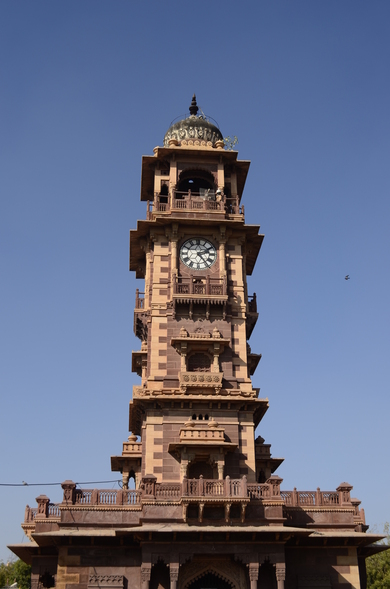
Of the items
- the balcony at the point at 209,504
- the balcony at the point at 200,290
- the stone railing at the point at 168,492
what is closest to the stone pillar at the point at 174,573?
the balcony at the point at 209,504

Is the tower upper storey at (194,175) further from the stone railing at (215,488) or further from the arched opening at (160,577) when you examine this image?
the arched opening at (160,577)

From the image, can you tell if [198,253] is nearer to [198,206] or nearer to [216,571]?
[198,206]

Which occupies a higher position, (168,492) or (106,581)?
(168,492)

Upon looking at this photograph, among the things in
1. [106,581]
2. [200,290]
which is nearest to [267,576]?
[106,581]

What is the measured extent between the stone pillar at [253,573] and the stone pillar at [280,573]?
0.94 m

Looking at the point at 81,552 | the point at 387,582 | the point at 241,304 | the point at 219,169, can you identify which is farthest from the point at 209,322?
the point at 387,582

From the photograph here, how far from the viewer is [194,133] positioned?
45.4 m

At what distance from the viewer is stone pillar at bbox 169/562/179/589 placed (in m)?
30.7

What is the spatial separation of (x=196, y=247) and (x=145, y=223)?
3296mm

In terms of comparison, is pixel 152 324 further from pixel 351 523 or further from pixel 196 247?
pixel 351 523

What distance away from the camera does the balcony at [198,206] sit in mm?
41406

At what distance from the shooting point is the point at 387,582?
172 feet

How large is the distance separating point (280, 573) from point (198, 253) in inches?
711

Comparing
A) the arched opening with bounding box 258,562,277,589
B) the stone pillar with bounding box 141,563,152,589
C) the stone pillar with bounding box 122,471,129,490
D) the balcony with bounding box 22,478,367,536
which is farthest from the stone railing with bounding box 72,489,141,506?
the stone pillar with bounding box 122,471,129,490
